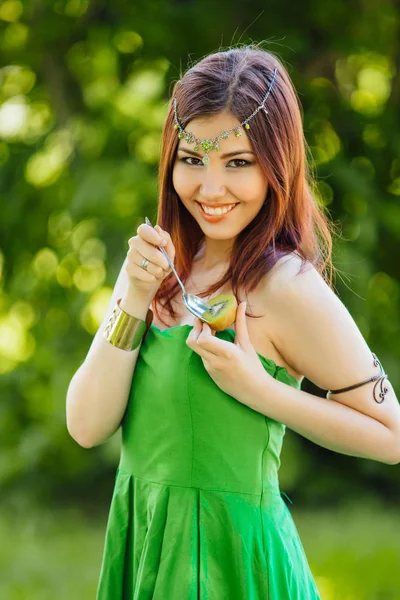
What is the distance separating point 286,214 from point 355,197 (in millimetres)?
3404

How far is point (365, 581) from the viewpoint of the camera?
4.36 m

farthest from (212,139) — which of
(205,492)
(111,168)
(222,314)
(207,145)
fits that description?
(111,168)

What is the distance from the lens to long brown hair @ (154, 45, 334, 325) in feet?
5.98

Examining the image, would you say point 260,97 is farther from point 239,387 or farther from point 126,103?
point 126,103

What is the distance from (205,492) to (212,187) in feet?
1.94

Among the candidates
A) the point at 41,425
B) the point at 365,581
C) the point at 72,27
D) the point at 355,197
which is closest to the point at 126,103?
the point at 72,27

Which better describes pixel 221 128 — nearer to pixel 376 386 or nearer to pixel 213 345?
pixel 213 345

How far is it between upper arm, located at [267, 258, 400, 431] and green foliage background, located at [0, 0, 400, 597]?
3.31m

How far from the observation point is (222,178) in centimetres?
181

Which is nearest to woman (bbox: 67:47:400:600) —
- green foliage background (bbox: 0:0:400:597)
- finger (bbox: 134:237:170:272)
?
finger (bbox: 134:237:170:272)

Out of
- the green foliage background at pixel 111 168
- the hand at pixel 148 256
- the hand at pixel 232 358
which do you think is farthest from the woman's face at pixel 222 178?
the green foliage background at pixel 111 168

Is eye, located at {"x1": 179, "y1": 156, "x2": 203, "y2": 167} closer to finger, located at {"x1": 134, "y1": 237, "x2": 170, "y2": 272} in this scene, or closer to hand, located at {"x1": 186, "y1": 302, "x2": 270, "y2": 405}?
finger, located at {"x1": 134, "y1": 237, "x2": 170, "y2": 272}

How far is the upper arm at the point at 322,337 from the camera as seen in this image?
1.75 metres

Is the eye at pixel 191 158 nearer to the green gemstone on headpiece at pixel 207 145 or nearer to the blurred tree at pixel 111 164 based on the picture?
the green gemstone on headpiece at pixel 207 145
